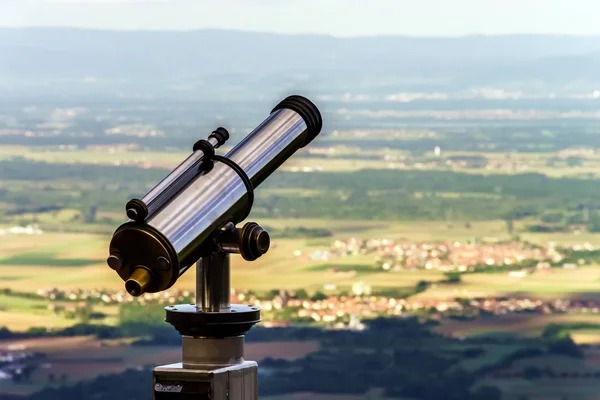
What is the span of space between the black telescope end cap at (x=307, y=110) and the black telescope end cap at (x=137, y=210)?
349 millimetres

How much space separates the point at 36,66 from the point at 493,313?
265 centimetres

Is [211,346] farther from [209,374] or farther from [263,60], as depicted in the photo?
[263,60]

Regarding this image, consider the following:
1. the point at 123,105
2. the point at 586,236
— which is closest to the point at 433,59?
the point at 586,236

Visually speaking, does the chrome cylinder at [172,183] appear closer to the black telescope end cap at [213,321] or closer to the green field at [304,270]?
the black telescope end cap at [213,321]

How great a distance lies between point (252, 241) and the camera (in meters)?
1.34

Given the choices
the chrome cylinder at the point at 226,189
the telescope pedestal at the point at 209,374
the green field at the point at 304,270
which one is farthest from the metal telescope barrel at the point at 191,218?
the green field at the point at 304,270

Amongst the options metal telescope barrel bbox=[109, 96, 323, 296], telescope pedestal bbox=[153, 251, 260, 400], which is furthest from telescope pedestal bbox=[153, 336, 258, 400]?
metal telescope barrel bbox=[109, 96, 323, 296]

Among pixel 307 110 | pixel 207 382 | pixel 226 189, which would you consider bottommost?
pixel 207 382

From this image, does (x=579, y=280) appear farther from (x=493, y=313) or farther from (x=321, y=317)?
(x=321, y=317)

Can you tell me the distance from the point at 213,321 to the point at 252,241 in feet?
0.31

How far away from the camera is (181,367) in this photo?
1351 millimetres

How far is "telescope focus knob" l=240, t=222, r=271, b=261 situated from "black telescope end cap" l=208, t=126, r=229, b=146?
15cm

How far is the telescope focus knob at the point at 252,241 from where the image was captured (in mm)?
1331

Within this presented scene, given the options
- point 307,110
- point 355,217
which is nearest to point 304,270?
point 355,217
